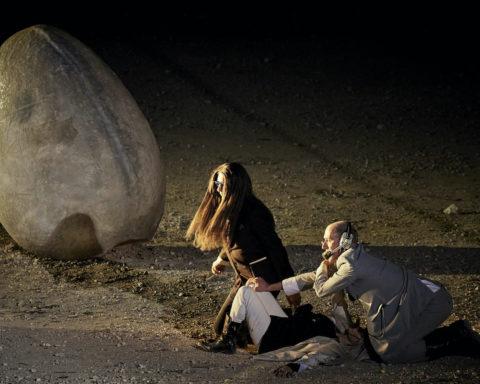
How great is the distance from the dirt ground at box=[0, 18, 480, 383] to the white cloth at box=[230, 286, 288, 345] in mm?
200

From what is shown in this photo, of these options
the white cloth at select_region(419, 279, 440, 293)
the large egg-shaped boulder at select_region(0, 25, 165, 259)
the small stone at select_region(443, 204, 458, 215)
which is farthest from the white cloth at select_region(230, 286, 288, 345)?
the small stone at select_region(443, 204, 458, 215)

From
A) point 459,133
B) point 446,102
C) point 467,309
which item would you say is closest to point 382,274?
point 467,309

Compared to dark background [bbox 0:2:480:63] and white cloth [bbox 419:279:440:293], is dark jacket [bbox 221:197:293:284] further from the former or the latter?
dark background [bbox 0:2:480:63]

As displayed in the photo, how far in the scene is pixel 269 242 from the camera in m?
6.52

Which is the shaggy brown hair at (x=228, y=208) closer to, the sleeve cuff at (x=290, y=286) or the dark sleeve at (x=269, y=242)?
the dark sleeve at (x=269, y=242)

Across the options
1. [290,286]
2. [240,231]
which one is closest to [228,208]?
[240,231]

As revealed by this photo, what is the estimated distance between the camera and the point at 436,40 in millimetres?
17953

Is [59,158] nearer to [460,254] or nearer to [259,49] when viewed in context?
[460,254]

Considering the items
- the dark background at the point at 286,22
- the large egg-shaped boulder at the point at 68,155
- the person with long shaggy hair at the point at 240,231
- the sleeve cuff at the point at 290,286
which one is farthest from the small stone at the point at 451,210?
the dark background at the point at 286,22

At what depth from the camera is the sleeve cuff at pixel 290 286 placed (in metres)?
6.36

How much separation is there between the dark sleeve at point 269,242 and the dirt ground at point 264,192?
A: 0.64 m

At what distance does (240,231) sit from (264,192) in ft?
14.7

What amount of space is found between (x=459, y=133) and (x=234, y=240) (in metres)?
7.86

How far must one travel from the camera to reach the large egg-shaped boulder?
822cm
